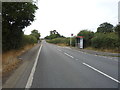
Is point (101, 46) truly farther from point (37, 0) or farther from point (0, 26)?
point (0, 26)

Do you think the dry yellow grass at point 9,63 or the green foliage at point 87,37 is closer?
the dry yellow grass at point 9,63

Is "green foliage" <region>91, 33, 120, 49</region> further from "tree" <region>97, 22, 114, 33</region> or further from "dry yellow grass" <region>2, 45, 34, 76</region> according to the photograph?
"tree" <region>97, 22, 114, 33</region>

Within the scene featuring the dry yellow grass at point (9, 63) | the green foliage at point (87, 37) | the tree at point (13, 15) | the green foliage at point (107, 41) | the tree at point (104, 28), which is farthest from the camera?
the tree at point (104, 28)

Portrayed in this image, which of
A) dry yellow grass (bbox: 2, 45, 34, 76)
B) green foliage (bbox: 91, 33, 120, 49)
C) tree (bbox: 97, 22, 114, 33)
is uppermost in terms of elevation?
tree (bbox: 97, 22, 114, 33)

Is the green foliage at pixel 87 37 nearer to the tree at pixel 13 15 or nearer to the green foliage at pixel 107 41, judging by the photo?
the green foliage at pixel 107 41

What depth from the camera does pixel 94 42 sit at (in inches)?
1495

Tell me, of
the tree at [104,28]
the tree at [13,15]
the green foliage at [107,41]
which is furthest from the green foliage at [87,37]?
the tree at [104,28]

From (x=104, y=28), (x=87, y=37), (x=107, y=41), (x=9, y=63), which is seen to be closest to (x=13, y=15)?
(x=9, y=63)

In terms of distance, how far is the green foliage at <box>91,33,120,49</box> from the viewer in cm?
3135

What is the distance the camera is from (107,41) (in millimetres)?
33094

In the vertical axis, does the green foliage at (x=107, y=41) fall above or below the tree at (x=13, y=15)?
below

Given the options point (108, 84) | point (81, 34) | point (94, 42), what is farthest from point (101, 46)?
point (108, 84)

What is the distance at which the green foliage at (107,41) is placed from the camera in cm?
3135

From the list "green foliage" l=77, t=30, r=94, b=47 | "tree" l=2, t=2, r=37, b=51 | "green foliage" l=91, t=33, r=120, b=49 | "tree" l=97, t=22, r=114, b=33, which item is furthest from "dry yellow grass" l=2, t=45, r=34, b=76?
"tree" l=97, t=22, r=114, b=33
